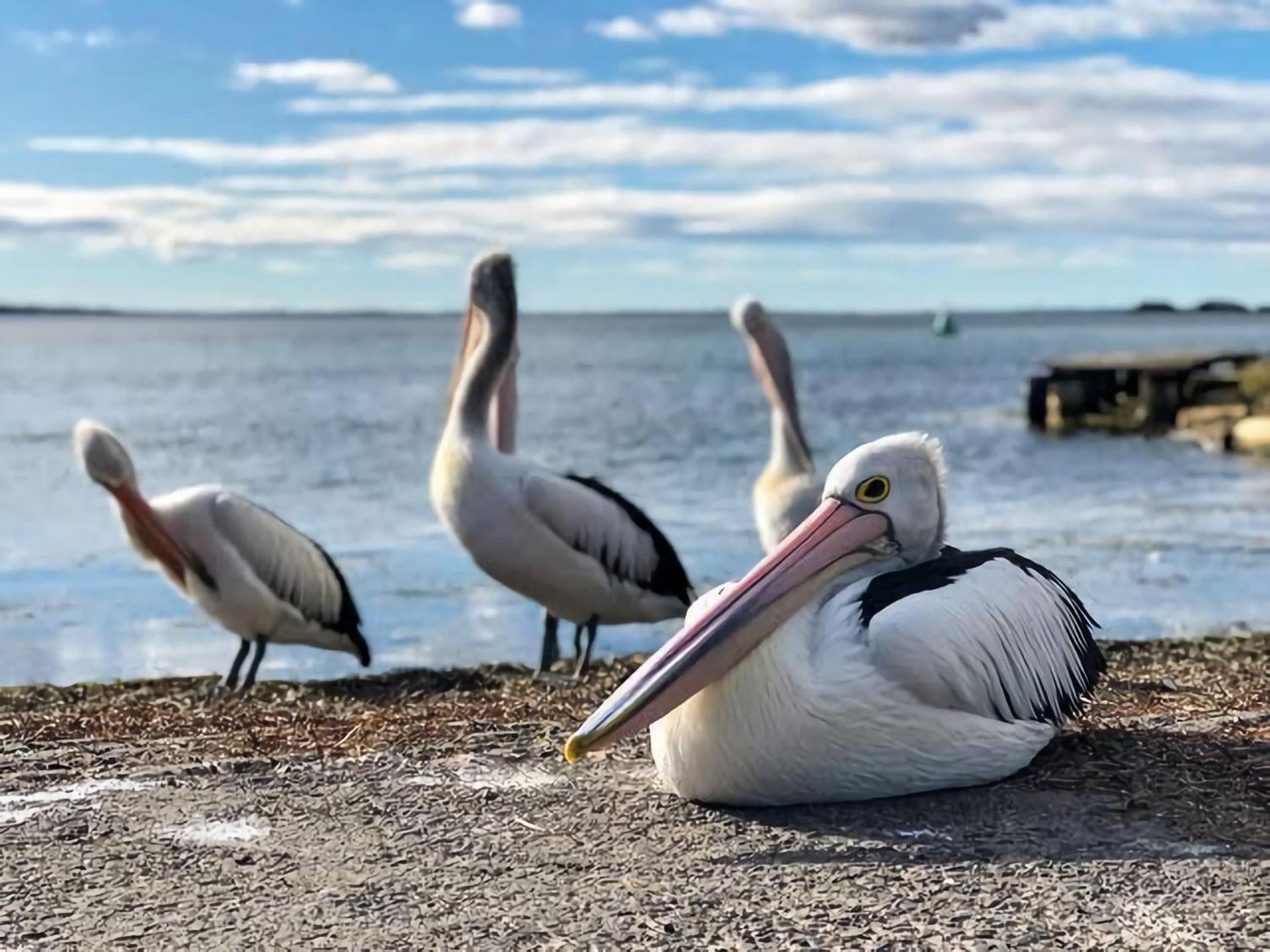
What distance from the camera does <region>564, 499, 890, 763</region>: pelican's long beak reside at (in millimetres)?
3260

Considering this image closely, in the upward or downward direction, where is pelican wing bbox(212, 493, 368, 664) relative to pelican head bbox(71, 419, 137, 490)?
downward

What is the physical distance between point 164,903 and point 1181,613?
21.9ft

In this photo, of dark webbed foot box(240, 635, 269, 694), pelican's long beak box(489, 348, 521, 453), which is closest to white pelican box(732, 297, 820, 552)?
pelican's long beak box(489, 348, 521, 453)

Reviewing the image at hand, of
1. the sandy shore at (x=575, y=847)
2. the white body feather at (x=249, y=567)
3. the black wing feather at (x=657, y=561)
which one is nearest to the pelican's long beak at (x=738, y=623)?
the sandy shore at (x=575, y=847)

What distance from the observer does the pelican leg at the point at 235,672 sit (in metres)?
6.32

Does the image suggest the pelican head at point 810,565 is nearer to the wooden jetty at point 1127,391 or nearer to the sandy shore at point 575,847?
the sandy shore at point 575,847

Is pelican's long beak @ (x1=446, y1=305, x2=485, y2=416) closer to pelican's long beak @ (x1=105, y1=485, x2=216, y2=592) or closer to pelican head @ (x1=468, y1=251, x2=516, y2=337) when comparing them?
pelican head @ (x1=468, y1=251, x2=516, y2=337)

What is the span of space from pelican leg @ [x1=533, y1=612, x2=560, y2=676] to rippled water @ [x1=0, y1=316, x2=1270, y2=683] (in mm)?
811

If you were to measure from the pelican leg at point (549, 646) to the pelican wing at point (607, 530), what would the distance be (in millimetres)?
340

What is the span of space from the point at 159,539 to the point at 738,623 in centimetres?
413

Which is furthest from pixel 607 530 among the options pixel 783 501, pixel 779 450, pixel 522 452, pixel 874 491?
pixel 522 452

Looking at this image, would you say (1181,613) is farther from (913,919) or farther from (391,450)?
(391,450)

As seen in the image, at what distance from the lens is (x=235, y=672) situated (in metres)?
6.55

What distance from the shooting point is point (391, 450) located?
22438mm
